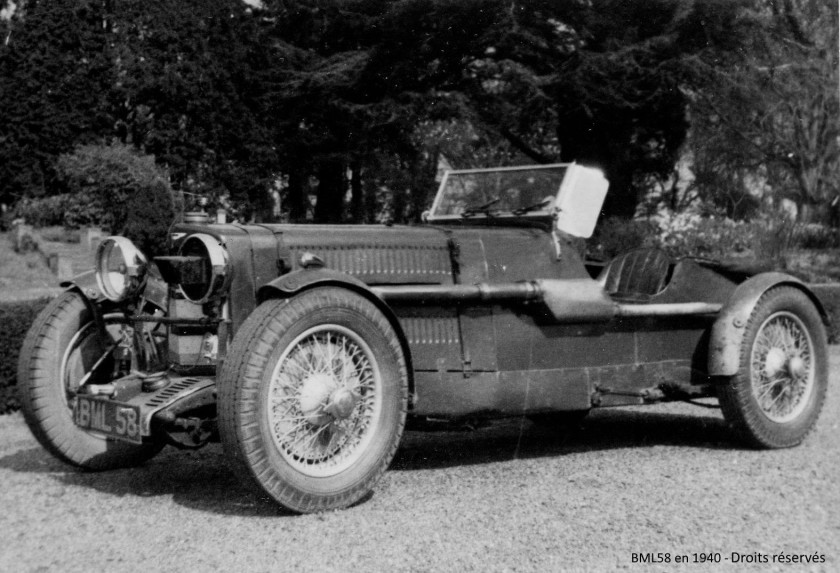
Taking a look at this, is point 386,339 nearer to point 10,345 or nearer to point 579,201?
point 579,201

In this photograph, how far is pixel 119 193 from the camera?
18.6 m

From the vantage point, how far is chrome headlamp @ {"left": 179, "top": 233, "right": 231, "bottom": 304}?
514cm

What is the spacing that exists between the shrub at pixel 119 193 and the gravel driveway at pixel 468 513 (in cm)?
1007

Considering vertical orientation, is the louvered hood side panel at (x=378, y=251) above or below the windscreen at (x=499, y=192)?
below

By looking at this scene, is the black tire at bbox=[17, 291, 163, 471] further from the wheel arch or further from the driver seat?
the driver seat

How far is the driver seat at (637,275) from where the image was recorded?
688 cm

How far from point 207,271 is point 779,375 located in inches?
156

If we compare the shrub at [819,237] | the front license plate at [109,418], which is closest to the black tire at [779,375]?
the front license plate at [109,418]

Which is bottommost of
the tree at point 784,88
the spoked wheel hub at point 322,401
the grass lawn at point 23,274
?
the grass lawn at point 23,274

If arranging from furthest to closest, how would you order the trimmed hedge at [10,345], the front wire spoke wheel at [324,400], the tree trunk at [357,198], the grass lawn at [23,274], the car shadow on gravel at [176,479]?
the tree trunk at [357,198]
the grass lawn at [23,274]
the trimmed hedge at [10,345]
the car shadow on gravel at [176,479]
the front wire spoke wheel at [324,400]

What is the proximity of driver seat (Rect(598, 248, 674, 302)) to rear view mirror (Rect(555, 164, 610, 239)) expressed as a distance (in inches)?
19.3

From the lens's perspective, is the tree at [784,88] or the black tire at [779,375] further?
the tree at [784,88]

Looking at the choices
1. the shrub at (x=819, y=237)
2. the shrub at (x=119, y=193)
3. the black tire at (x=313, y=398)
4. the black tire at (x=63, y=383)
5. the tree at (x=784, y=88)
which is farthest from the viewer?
the shrub at (x=819, y=237)

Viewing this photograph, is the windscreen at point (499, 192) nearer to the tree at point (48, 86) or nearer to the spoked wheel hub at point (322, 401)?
the spoked wheel hub at point (322, 401)
